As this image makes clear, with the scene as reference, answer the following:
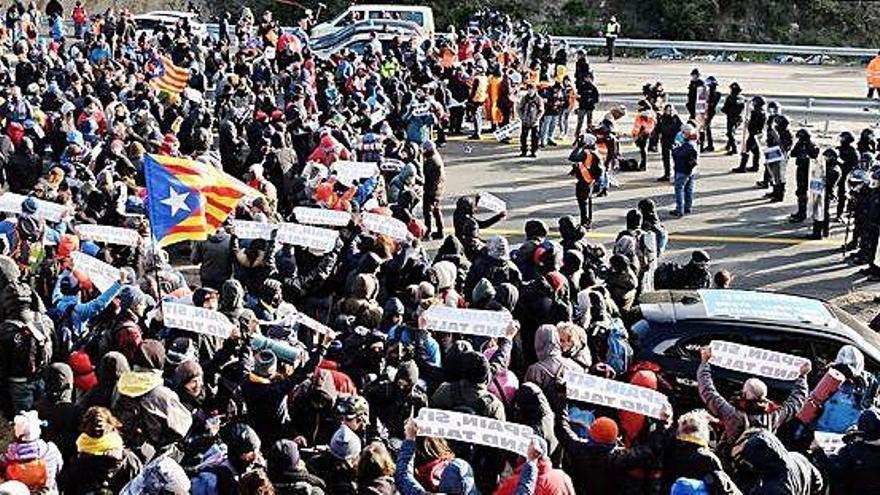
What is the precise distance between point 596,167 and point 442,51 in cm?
956

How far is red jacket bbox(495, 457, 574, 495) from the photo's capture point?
6828 millimetres

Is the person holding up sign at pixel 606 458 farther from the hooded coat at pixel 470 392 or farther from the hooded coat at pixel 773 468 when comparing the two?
the hooded coat at pixel 773 468

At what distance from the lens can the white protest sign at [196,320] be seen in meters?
9.21

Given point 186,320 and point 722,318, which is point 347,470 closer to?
point 186,320

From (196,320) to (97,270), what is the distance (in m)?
1.99

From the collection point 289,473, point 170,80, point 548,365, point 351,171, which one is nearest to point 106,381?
point 289,473

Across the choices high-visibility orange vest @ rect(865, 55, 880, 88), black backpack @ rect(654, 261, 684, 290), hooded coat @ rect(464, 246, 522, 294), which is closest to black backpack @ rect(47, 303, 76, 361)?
hooded coat @ rect(464, 246, 522, 294)

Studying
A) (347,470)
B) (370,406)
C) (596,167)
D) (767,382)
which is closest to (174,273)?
(370,406)

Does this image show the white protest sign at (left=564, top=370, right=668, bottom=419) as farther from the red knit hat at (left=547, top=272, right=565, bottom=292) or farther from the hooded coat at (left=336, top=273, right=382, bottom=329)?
the red knit hat at (left=547, top=272, right=565, bottom=292)

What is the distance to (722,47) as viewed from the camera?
35094 mm

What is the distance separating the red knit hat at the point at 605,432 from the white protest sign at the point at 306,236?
441cm

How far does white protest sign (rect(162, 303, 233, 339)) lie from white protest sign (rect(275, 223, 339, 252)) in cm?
221

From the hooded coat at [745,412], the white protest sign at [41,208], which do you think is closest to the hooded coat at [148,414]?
the hooded coat at [745,412]

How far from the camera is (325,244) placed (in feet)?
37.1
